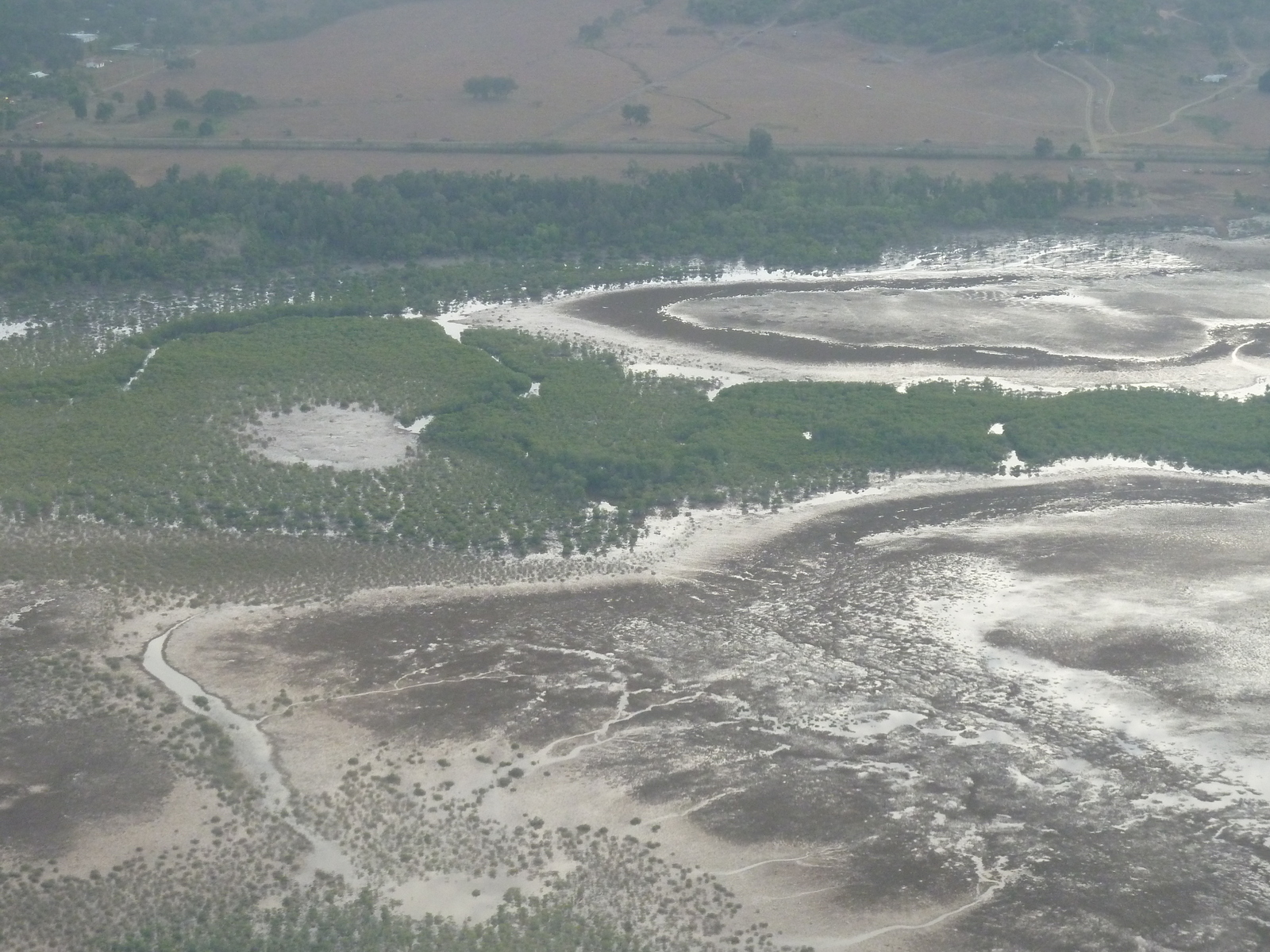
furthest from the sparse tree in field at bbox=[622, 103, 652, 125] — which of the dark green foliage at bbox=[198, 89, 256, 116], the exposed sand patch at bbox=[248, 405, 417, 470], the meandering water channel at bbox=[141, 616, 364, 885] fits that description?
the meandering water channel at bbox=[141, 616, 364, 885]

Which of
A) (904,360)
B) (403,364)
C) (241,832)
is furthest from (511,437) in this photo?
(241,832)

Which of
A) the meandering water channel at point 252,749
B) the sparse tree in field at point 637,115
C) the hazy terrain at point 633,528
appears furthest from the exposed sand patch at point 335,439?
the sparse tree in field at point 637,115

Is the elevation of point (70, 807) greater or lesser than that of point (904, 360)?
lesser

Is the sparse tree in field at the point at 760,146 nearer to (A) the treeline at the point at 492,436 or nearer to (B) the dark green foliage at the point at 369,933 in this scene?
(A) the treeline at the point at 492,436

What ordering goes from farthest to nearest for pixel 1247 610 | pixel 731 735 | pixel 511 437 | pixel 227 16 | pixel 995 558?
pixel 227 16, pixel 511 437, pixel 995 558, pixel 1247 610, pixel 731 735

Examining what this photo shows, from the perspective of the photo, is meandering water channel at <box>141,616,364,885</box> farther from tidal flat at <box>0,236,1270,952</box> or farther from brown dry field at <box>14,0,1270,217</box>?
brown dry field at <box>14,0,1270,217</box>

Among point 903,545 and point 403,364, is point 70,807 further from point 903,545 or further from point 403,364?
point 403,364

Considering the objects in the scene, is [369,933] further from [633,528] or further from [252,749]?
[633,528]
